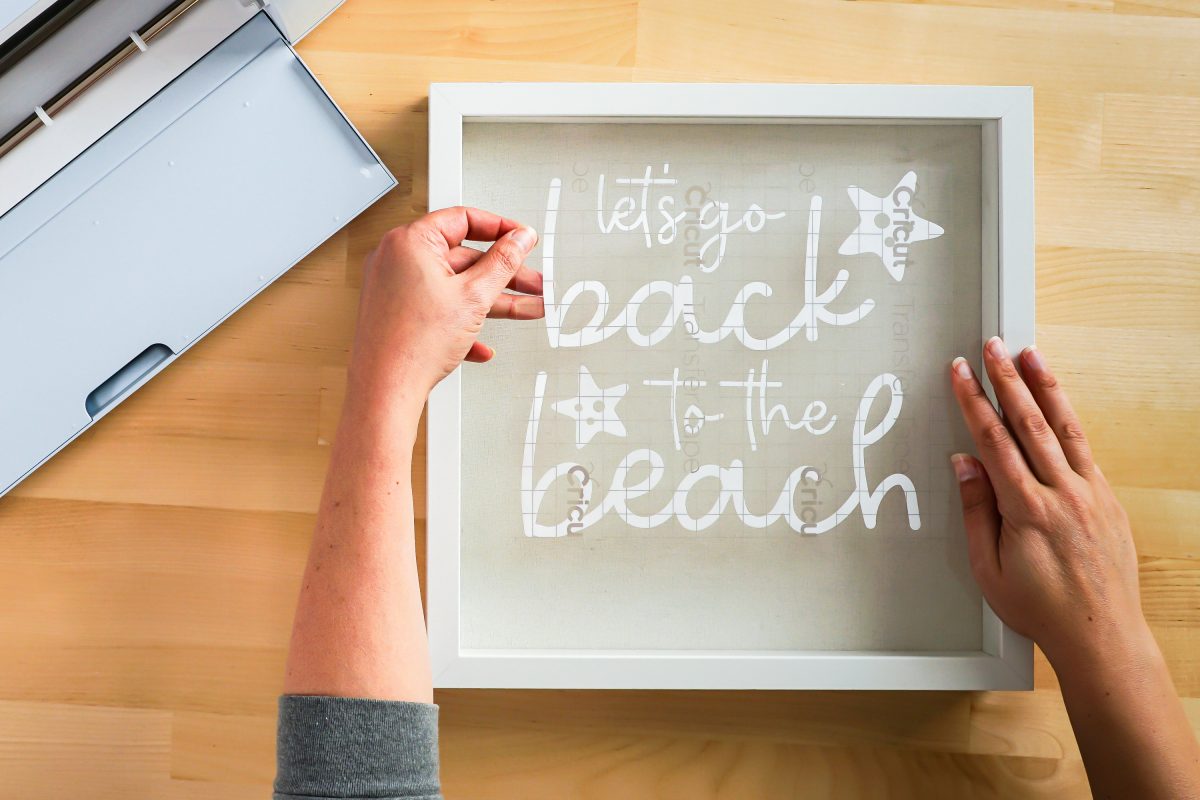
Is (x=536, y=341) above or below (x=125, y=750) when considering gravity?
above

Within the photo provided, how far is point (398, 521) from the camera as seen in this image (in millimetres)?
470

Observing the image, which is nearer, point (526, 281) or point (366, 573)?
point (366, 573)

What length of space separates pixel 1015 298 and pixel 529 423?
0.35 metres

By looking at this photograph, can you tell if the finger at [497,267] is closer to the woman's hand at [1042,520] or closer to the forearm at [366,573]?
the forearm at [366,573]

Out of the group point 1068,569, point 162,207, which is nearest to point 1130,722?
point 1068,569

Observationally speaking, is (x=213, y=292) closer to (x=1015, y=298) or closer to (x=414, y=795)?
(x=414, y=795)

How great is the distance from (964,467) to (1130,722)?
7.8 inches

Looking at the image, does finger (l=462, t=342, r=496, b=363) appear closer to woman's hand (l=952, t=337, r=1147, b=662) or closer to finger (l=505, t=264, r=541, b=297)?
finger (l=505, t=264, r=541, b=297)

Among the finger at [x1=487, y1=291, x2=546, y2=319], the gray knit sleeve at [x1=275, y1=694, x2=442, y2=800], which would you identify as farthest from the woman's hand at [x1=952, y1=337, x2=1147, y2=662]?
the gray knit sleeve at [x1=275, y1=694, x2=442, y2=800]

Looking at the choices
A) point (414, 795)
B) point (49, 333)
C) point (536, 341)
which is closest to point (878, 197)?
point (536, 341)

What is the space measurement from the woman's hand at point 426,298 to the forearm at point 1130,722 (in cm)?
47

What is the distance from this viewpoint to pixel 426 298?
0.50m

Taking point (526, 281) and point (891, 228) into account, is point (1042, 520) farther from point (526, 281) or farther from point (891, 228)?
point (526, 281)

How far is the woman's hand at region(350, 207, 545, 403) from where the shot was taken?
0.50 metres
